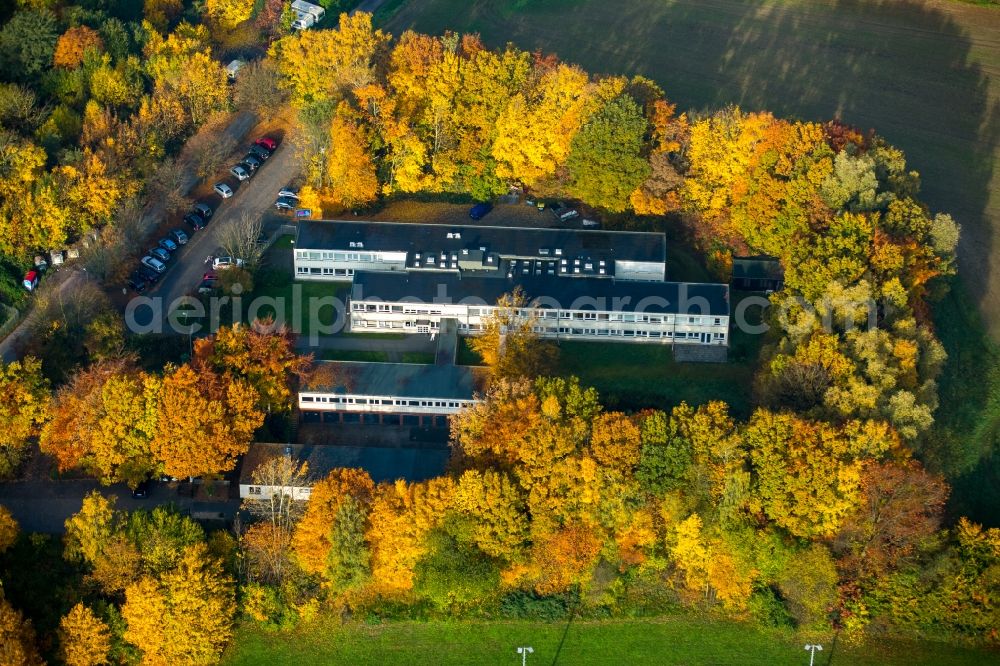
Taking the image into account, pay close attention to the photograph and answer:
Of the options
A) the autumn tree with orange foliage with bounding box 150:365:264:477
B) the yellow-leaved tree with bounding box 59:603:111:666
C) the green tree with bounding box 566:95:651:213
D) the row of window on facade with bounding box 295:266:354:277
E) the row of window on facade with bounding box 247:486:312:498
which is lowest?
the yellow-leaved tree with bounding box 59:603:111:666

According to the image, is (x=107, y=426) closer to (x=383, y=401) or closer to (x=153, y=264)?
(x=383, y=401)

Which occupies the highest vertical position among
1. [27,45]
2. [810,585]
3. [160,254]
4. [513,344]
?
[27,45]

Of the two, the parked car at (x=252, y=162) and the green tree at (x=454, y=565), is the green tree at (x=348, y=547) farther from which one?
the parked car at (x=252, y=162)

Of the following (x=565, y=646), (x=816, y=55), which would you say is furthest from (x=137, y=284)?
(x=816, y=55)

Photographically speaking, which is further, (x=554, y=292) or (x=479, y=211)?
(x=479, y=211)

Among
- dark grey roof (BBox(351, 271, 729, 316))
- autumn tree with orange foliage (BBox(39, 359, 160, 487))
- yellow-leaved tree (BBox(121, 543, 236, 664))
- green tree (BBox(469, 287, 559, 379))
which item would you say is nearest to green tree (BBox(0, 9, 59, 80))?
dark grey roof (BBox(351, 271, 729, 316))

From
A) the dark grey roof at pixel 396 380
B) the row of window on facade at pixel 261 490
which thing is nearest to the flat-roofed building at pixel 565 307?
the dark grey roof at pixel 396 380

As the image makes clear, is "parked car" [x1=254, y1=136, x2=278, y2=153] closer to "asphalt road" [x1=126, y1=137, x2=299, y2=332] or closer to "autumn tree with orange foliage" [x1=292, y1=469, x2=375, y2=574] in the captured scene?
"asphalt road" [x1=126, y1=137, x2=299, y2=332]
